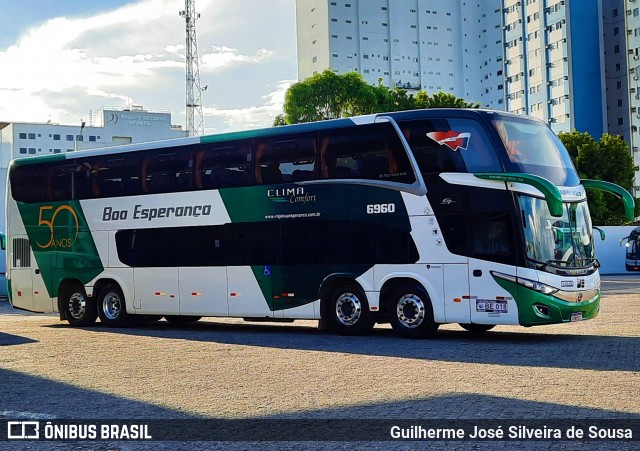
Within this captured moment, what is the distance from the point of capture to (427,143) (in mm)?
17500

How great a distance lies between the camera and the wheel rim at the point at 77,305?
23.6m

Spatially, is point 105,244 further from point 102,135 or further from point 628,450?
point 102,135

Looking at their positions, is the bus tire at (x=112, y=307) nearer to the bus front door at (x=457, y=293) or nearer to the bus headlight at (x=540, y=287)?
the bus front door at (x=457, y=293)

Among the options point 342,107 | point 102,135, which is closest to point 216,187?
point 342,107

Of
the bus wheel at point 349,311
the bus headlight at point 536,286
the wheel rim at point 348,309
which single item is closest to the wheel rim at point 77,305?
the bus wheel at point 349,311

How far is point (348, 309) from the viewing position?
741 inches

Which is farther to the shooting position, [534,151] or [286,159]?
[286,159]

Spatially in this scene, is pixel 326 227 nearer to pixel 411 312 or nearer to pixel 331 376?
pixel 411 312

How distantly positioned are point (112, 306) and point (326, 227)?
6790mm

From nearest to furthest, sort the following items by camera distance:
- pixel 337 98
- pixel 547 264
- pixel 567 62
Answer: pixel 547 264 → pixel 337 98 → pixel 567 62

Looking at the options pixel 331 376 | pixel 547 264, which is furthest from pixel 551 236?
pixel 331 376

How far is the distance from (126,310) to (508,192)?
10.2 metres

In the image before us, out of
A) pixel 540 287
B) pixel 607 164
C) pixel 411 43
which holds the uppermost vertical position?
pixel 411 43

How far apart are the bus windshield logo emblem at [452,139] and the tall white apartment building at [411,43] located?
122 meters
